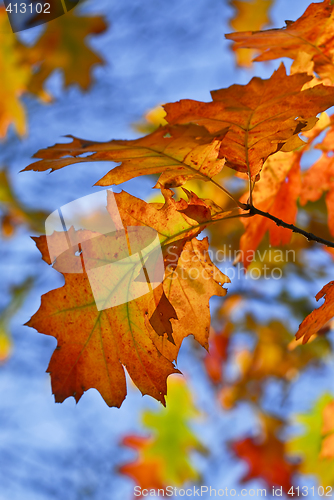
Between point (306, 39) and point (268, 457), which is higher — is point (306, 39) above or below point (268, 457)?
above

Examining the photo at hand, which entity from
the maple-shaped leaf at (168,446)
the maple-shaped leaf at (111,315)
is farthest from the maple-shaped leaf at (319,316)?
the maple-shaped leaf at (168,446)

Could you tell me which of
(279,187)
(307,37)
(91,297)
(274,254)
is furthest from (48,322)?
(274,254)

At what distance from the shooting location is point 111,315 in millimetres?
687

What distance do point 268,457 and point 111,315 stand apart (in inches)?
127

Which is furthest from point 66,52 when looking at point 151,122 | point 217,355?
point 217,355

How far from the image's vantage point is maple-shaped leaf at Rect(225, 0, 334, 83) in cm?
75

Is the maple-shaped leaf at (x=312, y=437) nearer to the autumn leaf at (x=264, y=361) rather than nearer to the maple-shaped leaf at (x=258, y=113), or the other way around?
the autumn leaf at (x=264, y=361)

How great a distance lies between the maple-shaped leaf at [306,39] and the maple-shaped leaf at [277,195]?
219 mm

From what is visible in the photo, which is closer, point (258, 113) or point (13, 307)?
point (258, 113)

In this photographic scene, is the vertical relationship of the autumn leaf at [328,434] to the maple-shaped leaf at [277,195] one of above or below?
below

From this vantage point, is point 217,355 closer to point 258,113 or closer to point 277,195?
point 277,195

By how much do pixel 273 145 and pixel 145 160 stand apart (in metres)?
0.23

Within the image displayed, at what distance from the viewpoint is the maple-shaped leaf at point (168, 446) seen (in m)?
3.49

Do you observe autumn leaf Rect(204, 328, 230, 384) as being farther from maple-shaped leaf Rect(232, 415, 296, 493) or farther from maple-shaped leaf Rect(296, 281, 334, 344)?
maple-shaped leaf Rect(296, 281, 334, 344)
